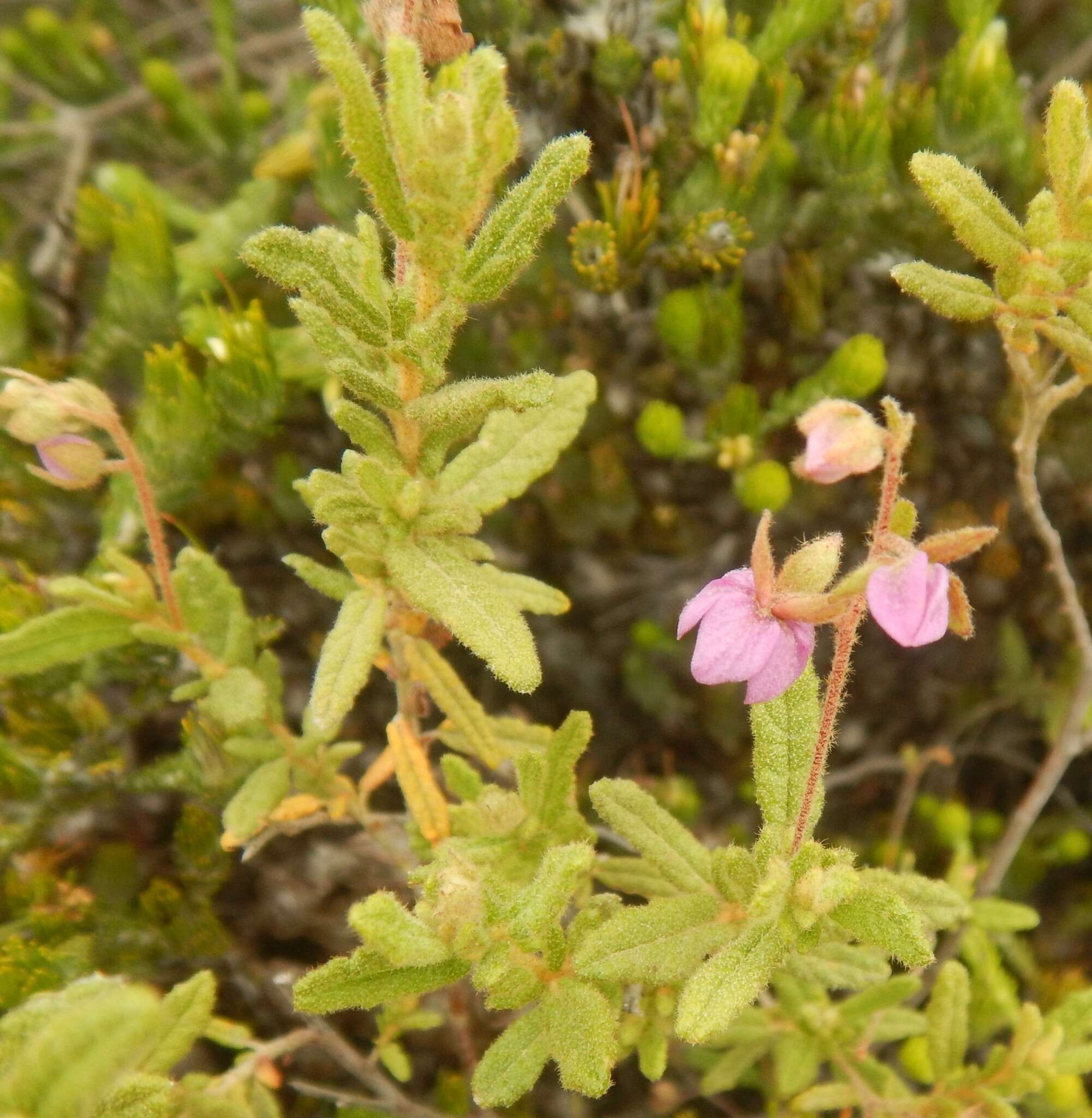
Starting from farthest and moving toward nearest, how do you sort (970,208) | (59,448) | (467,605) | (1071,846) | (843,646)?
1. (1071,846)
2. (59,448)
3. (970,208)
4. (467,605)
5. (843,646)

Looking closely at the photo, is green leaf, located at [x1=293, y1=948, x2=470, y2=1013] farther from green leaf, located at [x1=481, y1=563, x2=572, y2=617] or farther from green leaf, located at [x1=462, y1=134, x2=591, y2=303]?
green leaf, located at [x1=462, y1=134, x2=591, y2=303]


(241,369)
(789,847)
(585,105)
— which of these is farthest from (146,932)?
(585,105)

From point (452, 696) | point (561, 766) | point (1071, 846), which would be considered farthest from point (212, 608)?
point (1071, 846)

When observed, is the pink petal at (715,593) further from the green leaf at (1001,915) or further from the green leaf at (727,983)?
the green leaf at (1001,915)

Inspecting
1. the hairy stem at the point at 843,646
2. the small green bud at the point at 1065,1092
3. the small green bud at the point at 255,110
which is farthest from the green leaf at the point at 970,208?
the small green bud at the point at 255,110

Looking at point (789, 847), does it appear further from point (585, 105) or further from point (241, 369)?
point (585, 105)

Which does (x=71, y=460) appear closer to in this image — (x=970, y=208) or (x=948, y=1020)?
(x=970, y=208)

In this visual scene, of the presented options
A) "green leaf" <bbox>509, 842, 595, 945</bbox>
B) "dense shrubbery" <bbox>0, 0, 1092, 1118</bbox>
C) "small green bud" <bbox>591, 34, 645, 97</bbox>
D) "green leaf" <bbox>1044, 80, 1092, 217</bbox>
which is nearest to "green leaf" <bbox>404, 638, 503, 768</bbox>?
"dense shrubbery" <bbox>0, 0, 1092, 1118</bbox>
